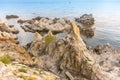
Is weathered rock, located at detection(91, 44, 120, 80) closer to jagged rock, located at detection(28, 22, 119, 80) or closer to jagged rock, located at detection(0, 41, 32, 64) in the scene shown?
jagged rock, located at detection(28, 22, 119, 80)

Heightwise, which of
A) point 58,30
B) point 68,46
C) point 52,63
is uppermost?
point 68,46

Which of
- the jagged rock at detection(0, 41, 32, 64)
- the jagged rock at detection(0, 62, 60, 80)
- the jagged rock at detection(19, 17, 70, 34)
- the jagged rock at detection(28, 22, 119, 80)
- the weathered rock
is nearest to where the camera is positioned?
the jagged rock at detection(0, 62, 60, 80)

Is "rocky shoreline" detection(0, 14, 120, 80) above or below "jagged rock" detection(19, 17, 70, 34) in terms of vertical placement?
above

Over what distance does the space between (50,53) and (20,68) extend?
13.3 meters

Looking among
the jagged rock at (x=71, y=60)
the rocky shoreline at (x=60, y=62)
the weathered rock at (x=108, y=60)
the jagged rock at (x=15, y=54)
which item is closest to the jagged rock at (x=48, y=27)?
the rocky shoreline at (x=60, y=62)

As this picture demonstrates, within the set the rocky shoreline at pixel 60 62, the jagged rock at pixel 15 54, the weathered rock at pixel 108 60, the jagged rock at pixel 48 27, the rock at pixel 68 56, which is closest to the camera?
the rocky shoreline at pixel 60 62

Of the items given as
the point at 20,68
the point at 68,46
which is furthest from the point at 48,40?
the point at 20,68

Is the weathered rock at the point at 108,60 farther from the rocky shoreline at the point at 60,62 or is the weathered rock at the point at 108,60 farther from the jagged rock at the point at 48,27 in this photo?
the jagged rock at the point at 48,27

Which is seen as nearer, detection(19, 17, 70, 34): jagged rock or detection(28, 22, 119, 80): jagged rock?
detection(28, 22, 119, 80): jagged rock

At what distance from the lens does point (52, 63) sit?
32438mm

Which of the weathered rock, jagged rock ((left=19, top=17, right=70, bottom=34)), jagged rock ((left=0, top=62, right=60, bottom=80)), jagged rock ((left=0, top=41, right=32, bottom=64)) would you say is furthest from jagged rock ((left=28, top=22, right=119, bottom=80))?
jagged rock ((left=19, top=17, right=70, bottom=34))

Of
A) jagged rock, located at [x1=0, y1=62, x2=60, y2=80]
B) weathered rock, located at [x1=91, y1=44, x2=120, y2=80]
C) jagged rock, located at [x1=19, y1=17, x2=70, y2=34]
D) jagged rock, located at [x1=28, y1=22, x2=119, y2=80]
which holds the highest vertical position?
jagged rock, located at [x1=0, y1=62, x2=60, y2=80]

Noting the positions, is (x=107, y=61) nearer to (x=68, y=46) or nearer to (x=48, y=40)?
(x=68, y=46)

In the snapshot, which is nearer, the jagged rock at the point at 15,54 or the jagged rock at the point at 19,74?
the jagged rock at the point at 19,74
